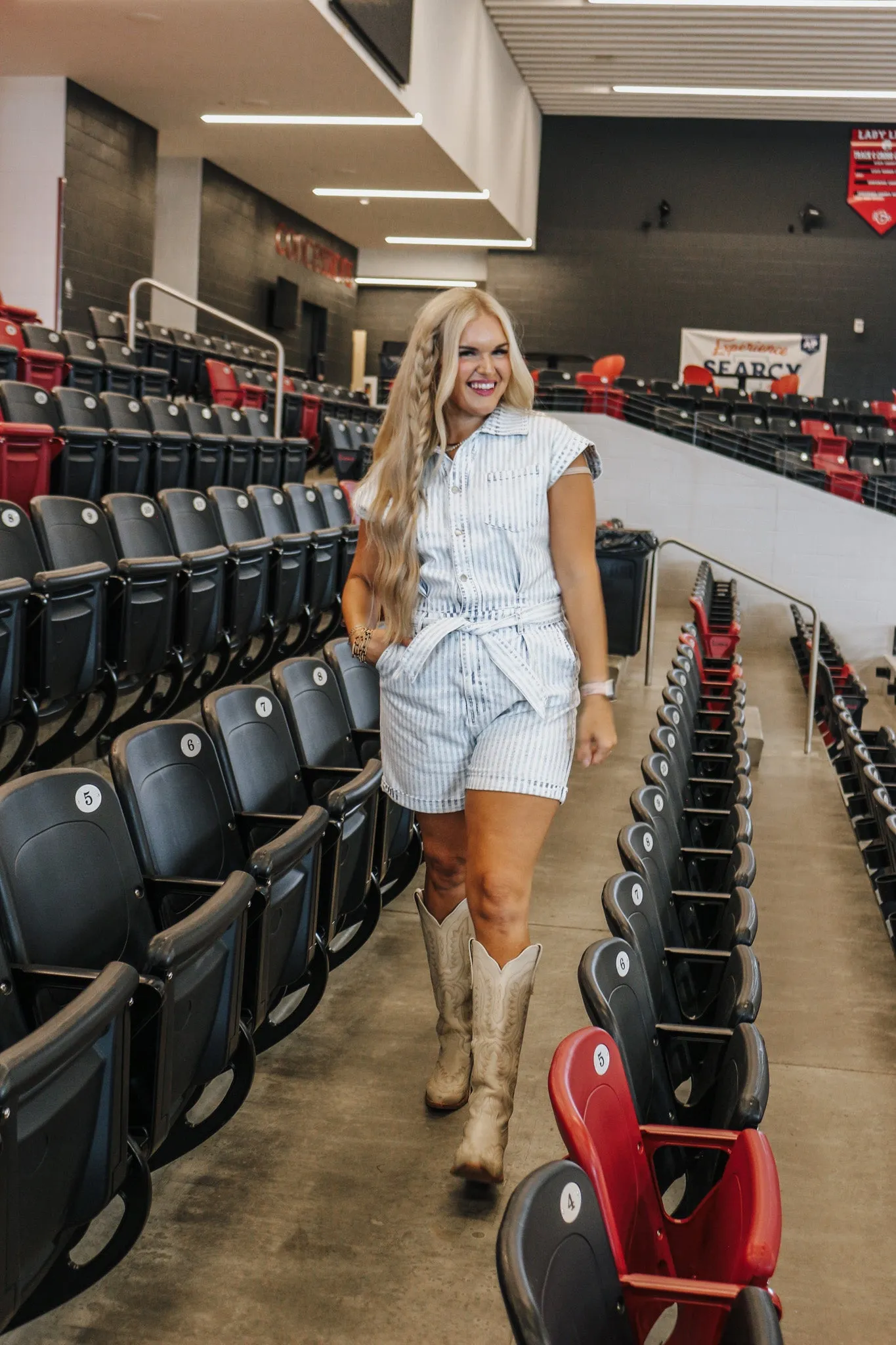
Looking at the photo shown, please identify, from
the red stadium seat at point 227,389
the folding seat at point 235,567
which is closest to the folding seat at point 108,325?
the red stadium seat at point 227,389

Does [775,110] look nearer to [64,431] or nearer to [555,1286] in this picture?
[64,431]

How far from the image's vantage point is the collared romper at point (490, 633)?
2072 mm

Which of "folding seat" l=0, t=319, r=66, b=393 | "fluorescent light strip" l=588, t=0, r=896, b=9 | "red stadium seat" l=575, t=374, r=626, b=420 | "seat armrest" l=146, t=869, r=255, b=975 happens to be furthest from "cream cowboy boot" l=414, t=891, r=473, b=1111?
"fluorescent light strip" l=588, t=0, r=896, b=9

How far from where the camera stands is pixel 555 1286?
3.90ft

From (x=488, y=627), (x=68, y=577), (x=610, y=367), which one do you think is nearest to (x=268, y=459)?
(x=68, y=577)

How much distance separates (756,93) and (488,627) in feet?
52.1

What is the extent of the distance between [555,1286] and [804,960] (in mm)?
2501

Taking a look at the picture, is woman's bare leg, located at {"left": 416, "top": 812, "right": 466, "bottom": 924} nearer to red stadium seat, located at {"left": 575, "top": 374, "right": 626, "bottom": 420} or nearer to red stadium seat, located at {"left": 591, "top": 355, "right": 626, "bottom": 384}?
red stadium seat, located at {"left": 575, "top": 374, "right": 626, "bottom": 420}

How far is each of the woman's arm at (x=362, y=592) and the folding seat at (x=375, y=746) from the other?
0.87 metres

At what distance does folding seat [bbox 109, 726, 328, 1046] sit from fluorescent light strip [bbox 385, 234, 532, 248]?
16.3 meters

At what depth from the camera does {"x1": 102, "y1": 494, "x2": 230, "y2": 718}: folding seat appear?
412 cm

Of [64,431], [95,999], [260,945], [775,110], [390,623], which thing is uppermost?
[775,110]

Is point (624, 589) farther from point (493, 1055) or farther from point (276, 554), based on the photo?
point (493, 1055)

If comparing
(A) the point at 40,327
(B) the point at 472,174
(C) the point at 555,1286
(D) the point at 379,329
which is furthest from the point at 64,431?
(D) the point at 379,329
